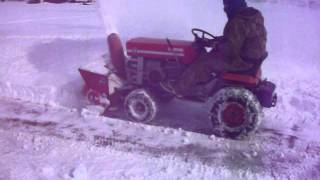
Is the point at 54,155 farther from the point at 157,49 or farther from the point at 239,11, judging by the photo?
the point at 239,11

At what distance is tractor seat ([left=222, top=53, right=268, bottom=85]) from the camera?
231 inches

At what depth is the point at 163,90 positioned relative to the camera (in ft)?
21.3

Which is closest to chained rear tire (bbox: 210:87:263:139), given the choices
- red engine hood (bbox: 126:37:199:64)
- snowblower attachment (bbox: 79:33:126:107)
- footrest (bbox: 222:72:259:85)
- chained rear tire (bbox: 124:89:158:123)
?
footrest (bbox: 222:72:259:85)

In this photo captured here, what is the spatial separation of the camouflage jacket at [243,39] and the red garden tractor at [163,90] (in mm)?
236

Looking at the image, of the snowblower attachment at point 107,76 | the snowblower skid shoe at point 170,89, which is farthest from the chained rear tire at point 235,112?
the snowblower attachment at point 107,76

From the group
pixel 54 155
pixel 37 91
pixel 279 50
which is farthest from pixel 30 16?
pixel 54 155

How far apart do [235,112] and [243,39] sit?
1045 millimetres

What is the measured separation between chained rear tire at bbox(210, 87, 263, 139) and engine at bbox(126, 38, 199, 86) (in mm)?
828

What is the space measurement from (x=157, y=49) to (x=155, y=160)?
6.32 ft

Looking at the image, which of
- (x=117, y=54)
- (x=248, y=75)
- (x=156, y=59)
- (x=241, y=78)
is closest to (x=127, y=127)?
(x=156, y=59)

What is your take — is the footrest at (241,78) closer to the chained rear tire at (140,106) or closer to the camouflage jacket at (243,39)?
the camouflage jacket at (243,39)

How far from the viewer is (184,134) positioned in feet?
20.1

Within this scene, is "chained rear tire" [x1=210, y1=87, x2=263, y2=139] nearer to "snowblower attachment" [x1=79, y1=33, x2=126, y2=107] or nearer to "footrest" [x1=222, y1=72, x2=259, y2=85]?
"footrest" [x1=222, y1=72, x2=259, y2=85]

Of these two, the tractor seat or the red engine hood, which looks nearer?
the tractor seat
